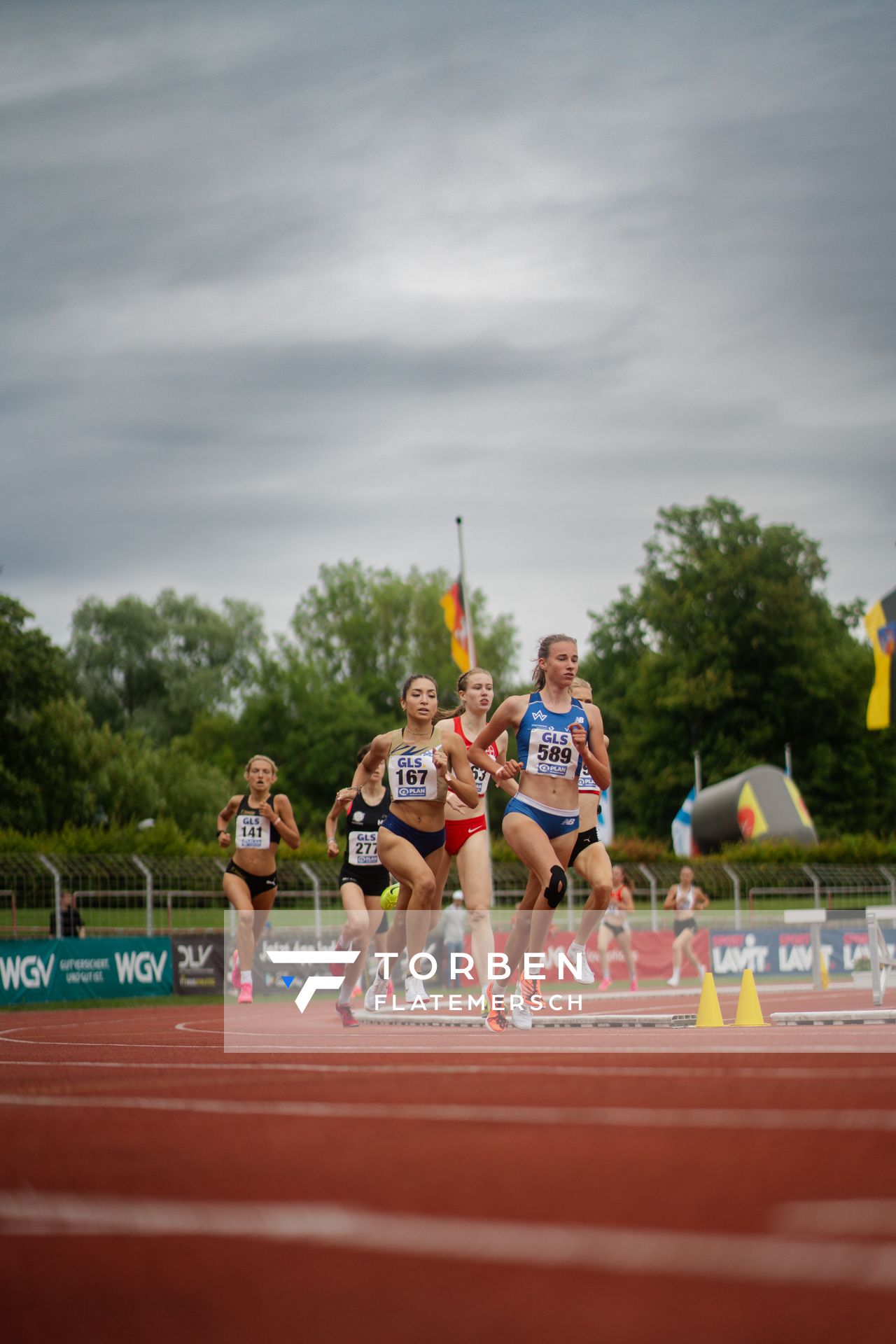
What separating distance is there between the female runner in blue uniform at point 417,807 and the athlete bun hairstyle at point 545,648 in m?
0.74

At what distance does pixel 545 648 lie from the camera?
11.4 m

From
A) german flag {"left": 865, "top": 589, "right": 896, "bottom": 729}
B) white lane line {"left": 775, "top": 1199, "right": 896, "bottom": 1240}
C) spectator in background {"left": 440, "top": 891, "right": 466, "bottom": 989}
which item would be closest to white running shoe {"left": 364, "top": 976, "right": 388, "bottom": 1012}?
white lane line {"left": 775, "top": 1199, "right": 896, "bottom": 1240}

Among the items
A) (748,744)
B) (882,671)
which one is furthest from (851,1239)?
(748,744)

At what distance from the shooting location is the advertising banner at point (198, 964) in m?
26.1

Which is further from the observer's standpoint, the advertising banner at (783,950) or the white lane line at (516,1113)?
the advertising banner at (783,950)

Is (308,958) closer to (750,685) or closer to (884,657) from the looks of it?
(884,657)

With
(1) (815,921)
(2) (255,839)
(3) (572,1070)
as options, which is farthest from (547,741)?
(1) (815,921)

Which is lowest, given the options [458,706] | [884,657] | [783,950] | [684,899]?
[783,950]

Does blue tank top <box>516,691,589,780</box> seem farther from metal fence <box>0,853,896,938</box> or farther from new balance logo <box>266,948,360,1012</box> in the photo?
metal fence <box>0,853,896,938</box>

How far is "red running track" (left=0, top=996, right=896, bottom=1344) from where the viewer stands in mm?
2500

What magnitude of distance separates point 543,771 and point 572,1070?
4.70m

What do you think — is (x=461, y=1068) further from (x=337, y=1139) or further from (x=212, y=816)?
(x=212, y=816)

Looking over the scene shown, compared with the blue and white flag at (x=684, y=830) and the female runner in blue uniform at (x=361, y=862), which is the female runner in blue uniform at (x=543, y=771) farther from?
the blue and white flag at (x=684, y=830)

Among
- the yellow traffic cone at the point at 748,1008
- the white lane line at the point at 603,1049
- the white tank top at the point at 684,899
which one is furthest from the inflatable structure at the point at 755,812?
the white lane line at the point at 603,1049
